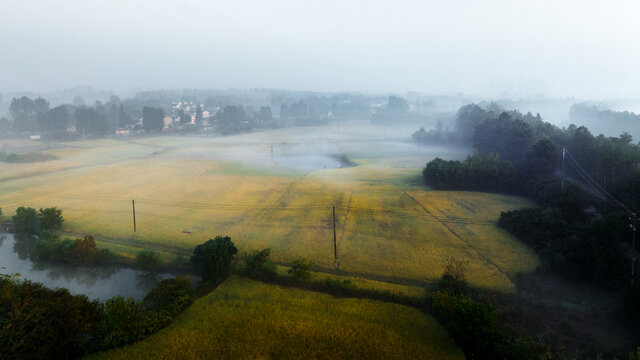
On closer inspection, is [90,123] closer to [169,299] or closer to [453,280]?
[169,299]

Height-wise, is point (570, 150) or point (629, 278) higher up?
point (570, 150)

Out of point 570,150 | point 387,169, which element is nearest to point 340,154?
point 387,169

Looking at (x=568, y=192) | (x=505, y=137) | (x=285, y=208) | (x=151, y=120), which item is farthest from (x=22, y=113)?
(x=568, y=192)

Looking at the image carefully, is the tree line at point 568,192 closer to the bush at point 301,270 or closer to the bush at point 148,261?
the bush at point 301,270

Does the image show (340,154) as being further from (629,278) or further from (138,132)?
(138,132)

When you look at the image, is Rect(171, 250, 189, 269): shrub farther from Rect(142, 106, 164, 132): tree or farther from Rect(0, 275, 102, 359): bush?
Rect(142, 106, 164, 132): tree
